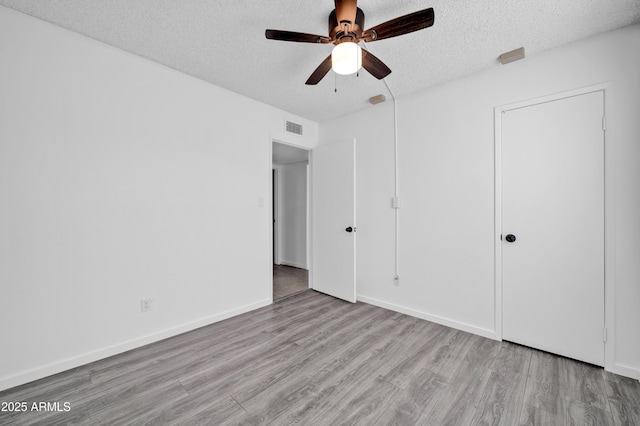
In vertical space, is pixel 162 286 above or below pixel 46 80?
below

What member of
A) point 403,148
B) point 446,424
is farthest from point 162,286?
point 403,148

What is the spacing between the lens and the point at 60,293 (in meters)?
2.00

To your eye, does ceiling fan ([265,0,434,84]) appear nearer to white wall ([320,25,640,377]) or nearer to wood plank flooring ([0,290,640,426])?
white wall ([320,25,640,377])

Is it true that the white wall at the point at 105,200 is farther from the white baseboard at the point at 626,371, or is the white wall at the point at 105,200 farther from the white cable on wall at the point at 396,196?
the white baseboard at the point at 626,371

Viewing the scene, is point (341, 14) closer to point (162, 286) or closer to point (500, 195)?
point (500, 195)

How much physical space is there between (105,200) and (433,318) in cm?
346

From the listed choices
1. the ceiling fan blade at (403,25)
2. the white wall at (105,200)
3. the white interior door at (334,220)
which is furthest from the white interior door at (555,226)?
the white wall at (105,200)

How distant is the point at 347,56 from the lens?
5.52ft

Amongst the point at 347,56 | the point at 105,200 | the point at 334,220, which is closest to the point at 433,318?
the point at 334,220

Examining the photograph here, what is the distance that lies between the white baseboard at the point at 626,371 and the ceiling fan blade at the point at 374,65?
9.46ft

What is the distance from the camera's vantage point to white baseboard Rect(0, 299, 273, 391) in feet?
6.01

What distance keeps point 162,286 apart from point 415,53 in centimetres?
323

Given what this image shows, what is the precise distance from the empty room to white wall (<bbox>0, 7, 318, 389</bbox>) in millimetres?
16

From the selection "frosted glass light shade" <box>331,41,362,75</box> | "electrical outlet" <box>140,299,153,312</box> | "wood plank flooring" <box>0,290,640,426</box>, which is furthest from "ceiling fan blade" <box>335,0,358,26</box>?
"electrical outlet" <box>140,299,153,312</box>
